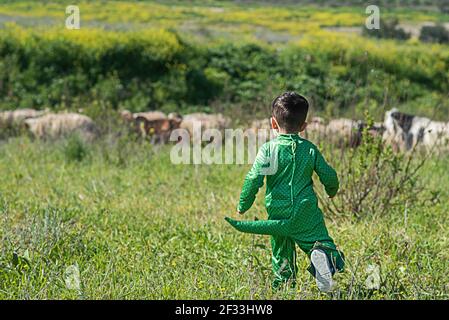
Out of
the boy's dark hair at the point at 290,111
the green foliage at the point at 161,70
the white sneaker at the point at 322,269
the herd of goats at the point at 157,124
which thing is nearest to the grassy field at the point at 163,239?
the white sneaker at the point at 322,269

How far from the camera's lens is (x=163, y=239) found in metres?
5.24

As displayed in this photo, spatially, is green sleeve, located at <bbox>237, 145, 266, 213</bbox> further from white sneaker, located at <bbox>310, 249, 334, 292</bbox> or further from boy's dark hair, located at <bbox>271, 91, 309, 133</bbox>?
white sneaker, located at <bbox>310, 249, 334, 292</bbox>

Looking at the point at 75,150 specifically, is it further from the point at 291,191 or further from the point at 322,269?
the point at 322,269

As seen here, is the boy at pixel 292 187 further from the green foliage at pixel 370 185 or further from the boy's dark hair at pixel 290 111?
the green foliage at pixel 370 185

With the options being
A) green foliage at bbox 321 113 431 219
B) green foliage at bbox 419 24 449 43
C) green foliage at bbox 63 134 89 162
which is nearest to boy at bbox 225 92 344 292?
green foliage at bbox 321 113 431 219

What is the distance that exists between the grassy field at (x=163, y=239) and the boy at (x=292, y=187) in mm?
161

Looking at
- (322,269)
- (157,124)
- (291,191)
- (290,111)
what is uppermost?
(290,111)

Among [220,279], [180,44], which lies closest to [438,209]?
[220,279]

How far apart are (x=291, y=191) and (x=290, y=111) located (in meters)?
0.38

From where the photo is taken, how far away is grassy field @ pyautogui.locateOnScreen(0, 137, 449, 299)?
3.83m

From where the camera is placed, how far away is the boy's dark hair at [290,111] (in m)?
3.68

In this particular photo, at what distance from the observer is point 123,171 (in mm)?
7961

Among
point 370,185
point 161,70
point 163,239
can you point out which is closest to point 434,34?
point 161,70
